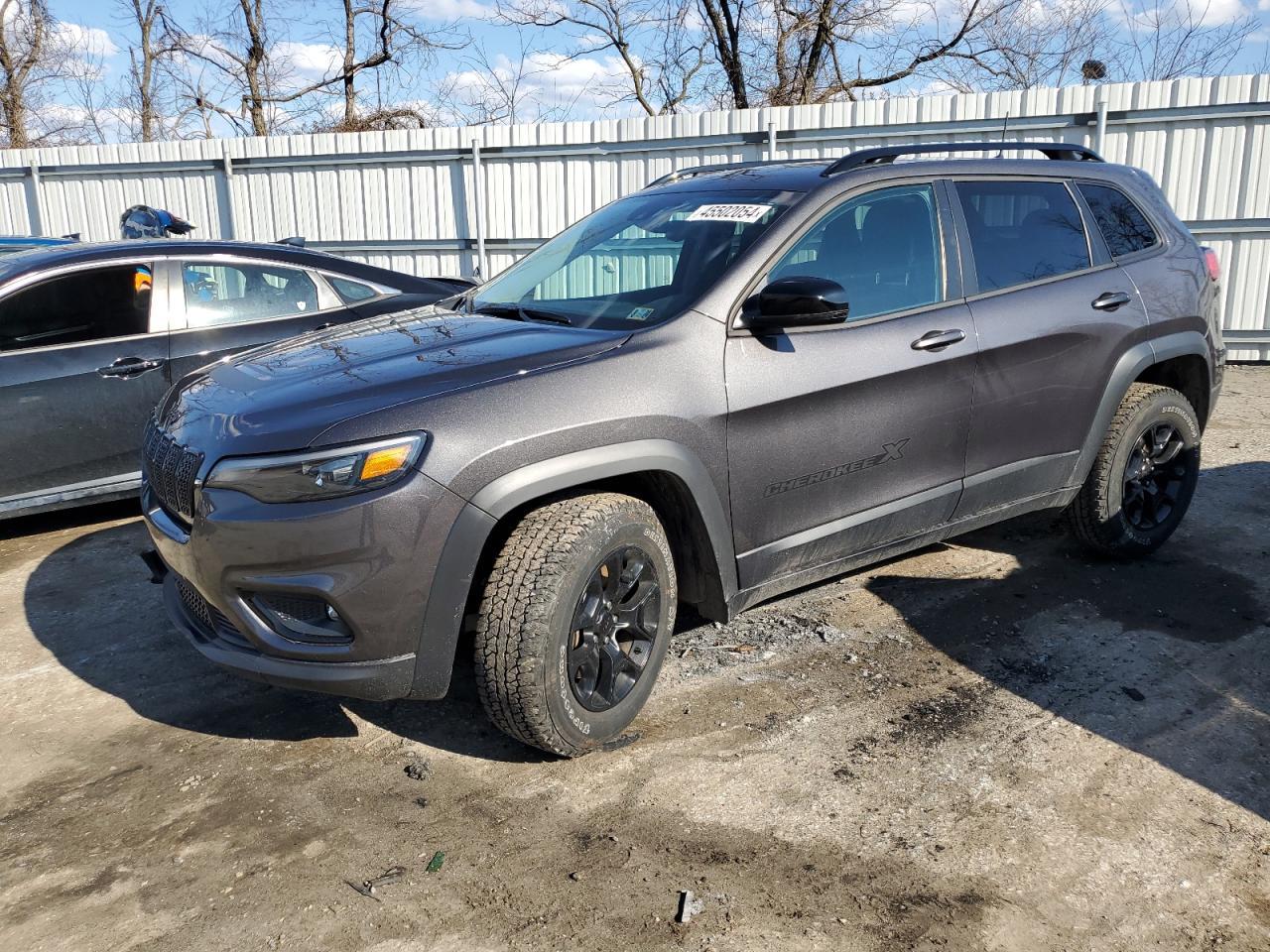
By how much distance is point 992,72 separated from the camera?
59.9 feet

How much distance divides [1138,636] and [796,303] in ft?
6.89

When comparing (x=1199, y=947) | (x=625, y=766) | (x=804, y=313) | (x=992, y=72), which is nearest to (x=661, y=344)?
(x=804, y=313)

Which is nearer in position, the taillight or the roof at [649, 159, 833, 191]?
the roof at [649, 159, 833, 191]

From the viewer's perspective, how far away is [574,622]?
9.91ft

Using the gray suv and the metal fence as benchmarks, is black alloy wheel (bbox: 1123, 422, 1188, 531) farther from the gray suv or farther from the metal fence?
the metal fence

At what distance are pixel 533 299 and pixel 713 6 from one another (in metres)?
17.9

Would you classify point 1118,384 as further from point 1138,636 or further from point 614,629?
point 614,629

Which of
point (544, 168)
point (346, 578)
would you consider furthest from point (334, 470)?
point (544, 168)

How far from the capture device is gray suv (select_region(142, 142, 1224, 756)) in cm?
279

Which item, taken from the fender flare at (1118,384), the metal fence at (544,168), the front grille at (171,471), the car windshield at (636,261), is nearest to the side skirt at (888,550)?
the fender flare at (1118,384)

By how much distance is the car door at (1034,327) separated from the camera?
13.0 ft

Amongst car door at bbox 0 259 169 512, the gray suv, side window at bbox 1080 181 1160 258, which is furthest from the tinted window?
side window at bbox 1080 181 1160 258

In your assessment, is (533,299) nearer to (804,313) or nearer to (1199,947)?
(804,313)

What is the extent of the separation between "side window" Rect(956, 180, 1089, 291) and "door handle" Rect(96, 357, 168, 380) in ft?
13.3
